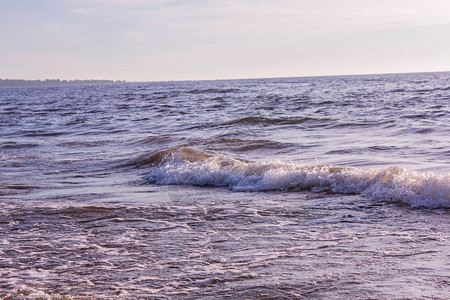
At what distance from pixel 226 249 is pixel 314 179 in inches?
129

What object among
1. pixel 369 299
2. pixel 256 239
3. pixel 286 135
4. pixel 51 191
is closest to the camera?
pixel 369 299

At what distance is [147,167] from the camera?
10.3 metres

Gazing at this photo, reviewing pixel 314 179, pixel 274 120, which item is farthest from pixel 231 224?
pixel 274 120

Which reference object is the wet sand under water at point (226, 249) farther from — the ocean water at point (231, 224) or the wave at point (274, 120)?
the wave at point (274, 120)

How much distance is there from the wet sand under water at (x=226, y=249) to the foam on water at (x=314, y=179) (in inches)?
11.8

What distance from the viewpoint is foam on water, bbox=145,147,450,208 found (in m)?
6.02

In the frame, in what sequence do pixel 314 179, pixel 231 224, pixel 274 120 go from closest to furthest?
1. pixel 231 224
2. pixel 314 179
3. pixel 274 120

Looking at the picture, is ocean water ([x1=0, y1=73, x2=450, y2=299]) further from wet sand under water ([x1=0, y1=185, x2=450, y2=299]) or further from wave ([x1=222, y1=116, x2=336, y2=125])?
wave ([x1=222, y1=116, x2=336, y2=125])

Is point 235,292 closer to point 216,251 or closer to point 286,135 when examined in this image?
point 216,251

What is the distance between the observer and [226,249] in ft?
14.2

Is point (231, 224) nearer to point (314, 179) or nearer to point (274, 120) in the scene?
point (314, 179)

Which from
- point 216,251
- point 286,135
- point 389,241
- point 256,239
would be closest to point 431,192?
point 389,241

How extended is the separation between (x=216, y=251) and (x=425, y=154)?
260 inches

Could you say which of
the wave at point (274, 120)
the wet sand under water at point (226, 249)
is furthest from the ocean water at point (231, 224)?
the wave at point (274, 120)
